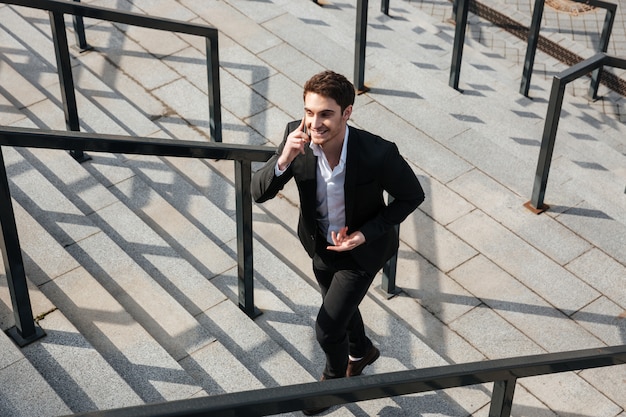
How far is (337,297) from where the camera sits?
12.2ft

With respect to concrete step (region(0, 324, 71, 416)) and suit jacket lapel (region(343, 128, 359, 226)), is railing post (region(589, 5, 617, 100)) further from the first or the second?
concrete step (region(0, 324, 71, 416))

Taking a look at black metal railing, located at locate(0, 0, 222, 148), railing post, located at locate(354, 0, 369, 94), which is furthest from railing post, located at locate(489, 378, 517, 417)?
railing post, located at locate(354, 0, 369, 94)

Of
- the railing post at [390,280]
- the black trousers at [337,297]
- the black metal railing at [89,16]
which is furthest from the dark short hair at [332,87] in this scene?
the black metal railing at [89,16]

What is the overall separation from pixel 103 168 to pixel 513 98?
3370 millimetres

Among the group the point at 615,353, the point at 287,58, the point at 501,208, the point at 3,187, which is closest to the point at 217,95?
the point at 287,58

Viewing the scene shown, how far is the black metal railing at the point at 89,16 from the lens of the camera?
16.5ft

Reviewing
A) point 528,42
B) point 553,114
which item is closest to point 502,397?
point 553,114

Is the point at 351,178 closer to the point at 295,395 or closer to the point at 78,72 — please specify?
the point at 295,395

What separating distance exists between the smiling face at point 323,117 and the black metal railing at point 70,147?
493mm

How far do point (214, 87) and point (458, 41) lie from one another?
2191 millimetres

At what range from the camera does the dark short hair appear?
10.5 ft

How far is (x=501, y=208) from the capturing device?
19.0ft

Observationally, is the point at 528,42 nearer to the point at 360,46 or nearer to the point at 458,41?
the point at 458,41

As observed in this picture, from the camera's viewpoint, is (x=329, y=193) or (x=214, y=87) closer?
(x=329, y=193)
